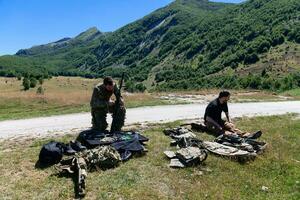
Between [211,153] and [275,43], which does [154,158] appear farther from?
[275,43]

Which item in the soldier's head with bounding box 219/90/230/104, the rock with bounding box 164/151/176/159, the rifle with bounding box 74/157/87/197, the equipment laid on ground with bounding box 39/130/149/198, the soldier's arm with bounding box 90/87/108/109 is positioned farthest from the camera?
the soldier's head with bounding box 219/90/230/104

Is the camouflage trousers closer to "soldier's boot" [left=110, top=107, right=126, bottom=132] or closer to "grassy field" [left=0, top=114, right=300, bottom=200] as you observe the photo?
"soldier's boot" [left=110, top=107, right=126, bottom=132]

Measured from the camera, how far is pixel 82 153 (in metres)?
12.2

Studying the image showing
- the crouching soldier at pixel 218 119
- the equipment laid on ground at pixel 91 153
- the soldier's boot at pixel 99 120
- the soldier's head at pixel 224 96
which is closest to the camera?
the equipment laid on ground at pixel 91 153

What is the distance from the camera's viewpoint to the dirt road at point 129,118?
18513 mm

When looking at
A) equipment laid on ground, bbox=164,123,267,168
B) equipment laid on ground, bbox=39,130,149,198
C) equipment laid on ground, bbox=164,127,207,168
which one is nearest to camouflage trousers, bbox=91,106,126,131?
equipment laid on ground, bbox=39,130,149,198

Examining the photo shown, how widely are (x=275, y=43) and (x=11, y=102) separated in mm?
126052

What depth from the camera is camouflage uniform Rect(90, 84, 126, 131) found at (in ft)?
51.5

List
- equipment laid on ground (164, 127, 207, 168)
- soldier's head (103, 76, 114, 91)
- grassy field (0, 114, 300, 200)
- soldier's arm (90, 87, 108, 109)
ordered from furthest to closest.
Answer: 1. soldier's arm (90, 87, 108, 109)
2. soldier's head (103, 76, 114, 91)
3. equipment laid on ground (164, 127, 207, 168)
4. grassy field (0, 114, 300, 200)

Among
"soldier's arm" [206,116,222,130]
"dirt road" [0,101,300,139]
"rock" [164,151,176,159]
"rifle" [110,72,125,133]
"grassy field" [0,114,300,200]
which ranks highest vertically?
"rifle" [110,72,125,133]

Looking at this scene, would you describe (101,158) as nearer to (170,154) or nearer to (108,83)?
(170,154)

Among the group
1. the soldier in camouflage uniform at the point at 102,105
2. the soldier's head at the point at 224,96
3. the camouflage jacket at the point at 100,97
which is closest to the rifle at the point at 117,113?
the soldier in camouflage uniform at the point at 102,105

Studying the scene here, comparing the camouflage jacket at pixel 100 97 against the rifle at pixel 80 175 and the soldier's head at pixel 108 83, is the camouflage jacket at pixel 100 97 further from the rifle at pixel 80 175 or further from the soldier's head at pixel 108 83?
the rifle at pixel 80 175

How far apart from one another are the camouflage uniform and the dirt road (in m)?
2.75
